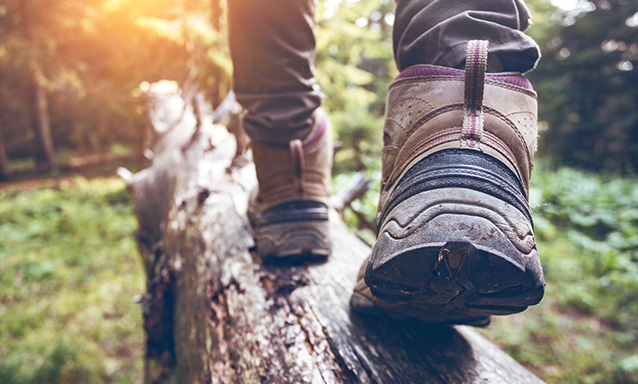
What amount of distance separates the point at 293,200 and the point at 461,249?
2.48 ft

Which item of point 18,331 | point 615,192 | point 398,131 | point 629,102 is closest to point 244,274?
point 398,131

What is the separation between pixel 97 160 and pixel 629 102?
15163 mm

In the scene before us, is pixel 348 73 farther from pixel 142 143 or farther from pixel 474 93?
pixel 474 93

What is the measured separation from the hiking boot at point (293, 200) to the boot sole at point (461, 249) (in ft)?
1.76

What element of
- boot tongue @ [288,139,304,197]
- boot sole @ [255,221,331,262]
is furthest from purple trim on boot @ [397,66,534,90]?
boot sole @ [255,221,331,262]

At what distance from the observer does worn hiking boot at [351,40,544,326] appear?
24.4 inches

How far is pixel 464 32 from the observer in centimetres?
81

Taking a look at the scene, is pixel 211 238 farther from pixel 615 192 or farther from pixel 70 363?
pixel 615 192

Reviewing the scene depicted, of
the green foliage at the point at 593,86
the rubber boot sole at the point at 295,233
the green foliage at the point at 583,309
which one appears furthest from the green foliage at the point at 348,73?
the green foliage at the point at 593,86

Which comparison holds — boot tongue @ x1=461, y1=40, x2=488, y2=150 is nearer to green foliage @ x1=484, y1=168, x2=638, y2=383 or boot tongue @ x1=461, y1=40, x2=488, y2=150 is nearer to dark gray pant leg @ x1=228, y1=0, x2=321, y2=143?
green foliage @ x1=484, y1=168, x2=638, y2=383

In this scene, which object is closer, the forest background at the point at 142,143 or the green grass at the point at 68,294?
the green grass at the point at 68,294

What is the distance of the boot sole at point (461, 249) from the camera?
609 mm

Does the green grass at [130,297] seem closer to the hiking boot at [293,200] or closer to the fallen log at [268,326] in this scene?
the fallen log at [268,326]

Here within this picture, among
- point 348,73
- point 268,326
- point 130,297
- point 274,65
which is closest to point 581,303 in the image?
point 268,326
